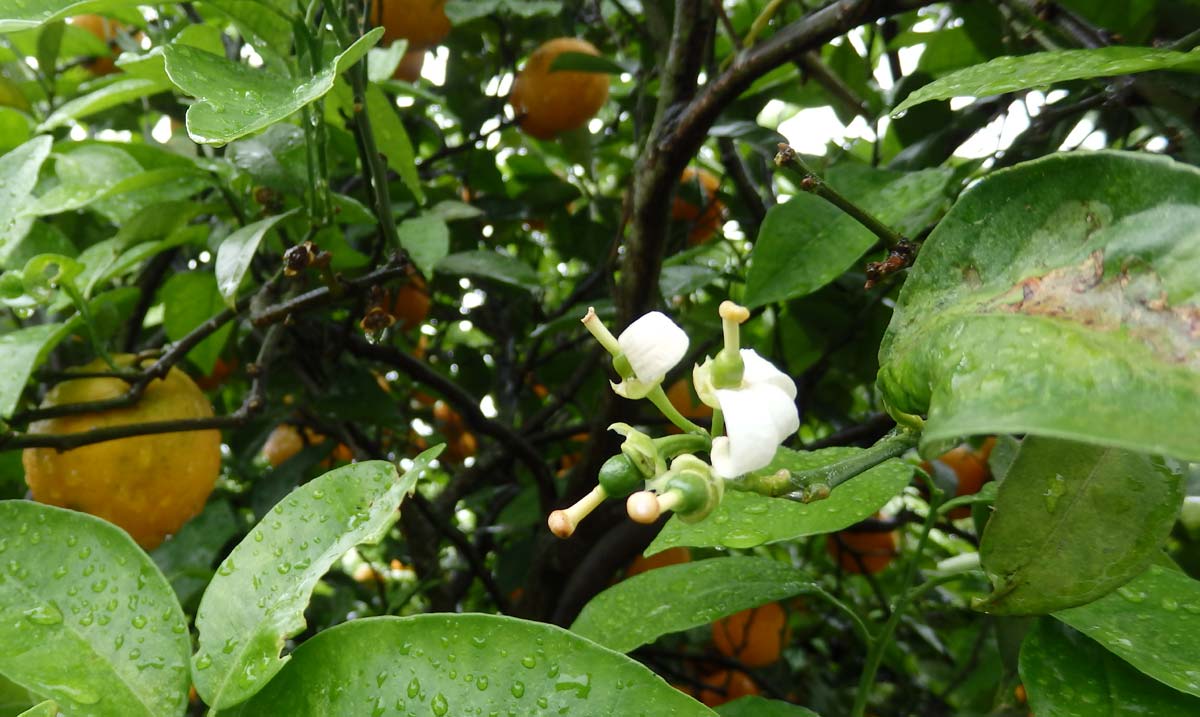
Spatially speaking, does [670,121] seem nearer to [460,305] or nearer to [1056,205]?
[1056,205]

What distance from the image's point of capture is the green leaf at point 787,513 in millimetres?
427

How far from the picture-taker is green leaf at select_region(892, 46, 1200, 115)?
0.39 metres

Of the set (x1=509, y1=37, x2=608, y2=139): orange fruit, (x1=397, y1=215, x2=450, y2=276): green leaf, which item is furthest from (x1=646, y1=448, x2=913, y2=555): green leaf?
(x1=509, y1=37, x2=608, y2=139): orange fruit

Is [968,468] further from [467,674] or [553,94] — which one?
[467,674]

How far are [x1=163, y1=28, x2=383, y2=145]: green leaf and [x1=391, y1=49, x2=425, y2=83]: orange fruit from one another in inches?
32.5

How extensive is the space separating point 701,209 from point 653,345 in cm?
96

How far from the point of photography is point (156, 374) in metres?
0.75

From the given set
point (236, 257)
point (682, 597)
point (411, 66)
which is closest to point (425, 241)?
point (236, 257)

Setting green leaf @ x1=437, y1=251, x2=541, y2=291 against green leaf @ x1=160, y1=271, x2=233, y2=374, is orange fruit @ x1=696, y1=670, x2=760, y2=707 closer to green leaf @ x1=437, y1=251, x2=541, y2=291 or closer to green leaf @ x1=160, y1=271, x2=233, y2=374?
green leaf @ x1=437, y1=251, x2=541, y2=291

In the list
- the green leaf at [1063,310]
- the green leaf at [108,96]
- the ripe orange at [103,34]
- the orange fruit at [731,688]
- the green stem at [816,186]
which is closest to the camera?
the green leaf at [1063,310]

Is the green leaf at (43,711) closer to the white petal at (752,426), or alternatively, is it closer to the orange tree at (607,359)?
the orange tree at (607,359)

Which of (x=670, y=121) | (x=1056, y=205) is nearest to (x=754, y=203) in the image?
(x=670, y=121)

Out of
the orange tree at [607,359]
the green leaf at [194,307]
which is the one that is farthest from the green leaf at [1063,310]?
the green leaf at [194,307]

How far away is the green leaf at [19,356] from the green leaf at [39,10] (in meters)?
0.27
